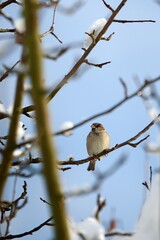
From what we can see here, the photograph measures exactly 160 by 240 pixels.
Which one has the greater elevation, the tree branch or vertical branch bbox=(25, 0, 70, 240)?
the tree branch

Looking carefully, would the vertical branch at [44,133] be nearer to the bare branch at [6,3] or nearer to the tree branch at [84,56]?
the tree branch at [84,56]

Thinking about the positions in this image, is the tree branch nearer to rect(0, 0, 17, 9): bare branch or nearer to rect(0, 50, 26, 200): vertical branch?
rect(0, 0, 17, 9): bare branch

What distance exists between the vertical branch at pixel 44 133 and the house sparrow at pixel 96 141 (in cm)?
721

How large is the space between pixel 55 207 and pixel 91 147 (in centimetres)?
742

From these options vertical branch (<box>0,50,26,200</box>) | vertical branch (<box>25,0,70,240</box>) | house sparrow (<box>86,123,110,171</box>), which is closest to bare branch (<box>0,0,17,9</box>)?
vertical branch (<box>0,50,26,200</box>)

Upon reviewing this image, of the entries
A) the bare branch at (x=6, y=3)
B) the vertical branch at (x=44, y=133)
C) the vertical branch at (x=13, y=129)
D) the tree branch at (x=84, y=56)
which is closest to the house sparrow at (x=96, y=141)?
the bare branch at (x=6, y=3)

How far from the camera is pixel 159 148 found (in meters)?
1.59

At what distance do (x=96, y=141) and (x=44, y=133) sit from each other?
7.45 m

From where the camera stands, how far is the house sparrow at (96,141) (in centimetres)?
862

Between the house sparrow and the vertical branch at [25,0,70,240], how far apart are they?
284 inches

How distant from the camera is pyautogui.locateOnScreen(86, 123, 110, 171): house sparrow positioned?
862cm

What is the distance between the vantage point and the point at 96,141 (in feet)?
28.6

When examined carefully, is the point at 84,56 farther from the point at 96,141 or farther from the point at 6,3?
the point at 96,141

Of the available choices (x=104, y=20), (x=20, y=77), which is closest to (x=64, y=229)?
(x=20, y=77)
